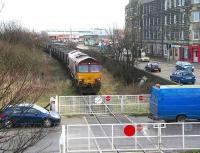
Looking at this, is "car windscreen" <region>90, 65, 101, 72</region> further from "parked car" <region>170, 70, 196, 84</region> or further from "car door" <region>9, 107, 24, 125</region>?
"car door" <region>9, 107, 24, 125</region>

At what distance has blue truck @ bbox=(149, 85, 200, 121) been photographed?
26.5m

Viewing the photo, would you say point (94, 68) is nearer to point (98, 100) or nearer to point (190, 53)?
point (98, 100)

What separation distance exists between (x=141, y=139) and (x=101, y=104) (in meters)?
9.53

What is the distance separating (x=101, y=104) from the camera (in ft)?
99.9

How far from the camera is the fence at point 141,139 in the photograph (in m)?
19.8

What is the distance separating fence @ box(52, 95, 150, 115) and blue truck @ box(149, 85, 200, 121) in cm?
390

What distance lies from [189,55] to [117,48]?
16001 mm

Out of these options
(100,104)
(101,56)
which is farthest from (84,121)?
(101,56)

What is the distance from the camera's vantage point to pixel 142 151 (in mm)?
19828

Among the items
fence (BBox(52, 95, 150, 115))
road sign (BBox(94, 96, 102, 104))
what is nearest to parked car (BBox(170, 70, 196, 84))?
fence (BBox(52, 95, 150, 115))

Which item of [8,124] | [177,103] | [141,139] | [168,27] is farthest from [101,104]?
[168,27]

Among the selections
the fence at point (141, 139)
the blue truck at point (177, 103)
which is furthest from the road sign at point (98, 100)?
the fence at point (141, 139)

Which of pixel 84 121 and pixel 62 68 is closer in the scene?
pixel 84 121

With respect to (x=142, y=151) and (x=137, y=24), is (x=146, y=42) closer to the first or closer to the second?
(x=137, y=24)
